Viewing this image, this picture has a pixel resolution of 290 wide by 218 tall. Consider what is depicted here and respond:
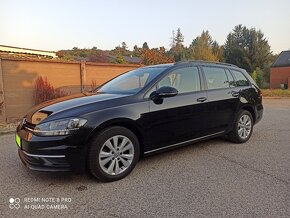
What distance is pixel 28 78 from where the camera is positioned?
343 inches

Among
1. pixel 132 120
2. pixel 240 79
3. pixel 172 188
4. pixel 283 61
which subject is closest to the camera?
pixel 172 188

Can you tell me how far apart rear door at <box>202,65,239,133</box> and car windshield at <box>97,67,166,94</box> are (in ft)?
3.36

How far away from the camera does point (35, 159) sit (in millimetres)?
3338

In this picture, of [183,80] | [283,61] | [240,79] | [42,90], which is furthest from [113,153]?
[283,61]

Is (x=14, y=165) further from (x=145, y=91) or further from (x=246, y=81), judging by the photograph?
(x=246, y=81)

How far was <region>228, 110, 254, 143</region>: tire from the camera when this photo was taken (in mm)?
5340

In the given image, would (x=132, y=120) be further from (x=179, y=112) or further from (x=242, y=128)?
(x=242, y=128)

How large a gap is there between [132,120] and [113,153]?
0.52 metres

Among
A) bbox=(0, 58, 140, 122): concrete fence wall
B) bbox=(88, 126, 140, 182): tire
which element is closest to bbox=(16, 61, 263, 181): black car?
bbox=(88, 126, 140, 182): tire

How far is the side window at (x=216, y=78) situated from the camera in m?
4.90

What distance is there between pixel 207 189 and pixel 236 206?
482 mm

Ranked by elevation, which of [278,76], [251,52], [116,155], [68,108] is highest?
[251,52]

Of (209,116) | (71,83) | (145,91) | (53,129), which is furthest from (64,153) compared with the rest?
(71,83)

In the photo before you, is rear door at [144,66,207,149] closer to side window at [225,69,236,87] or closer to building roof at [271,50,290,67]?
side window at [225,69,236,87]
